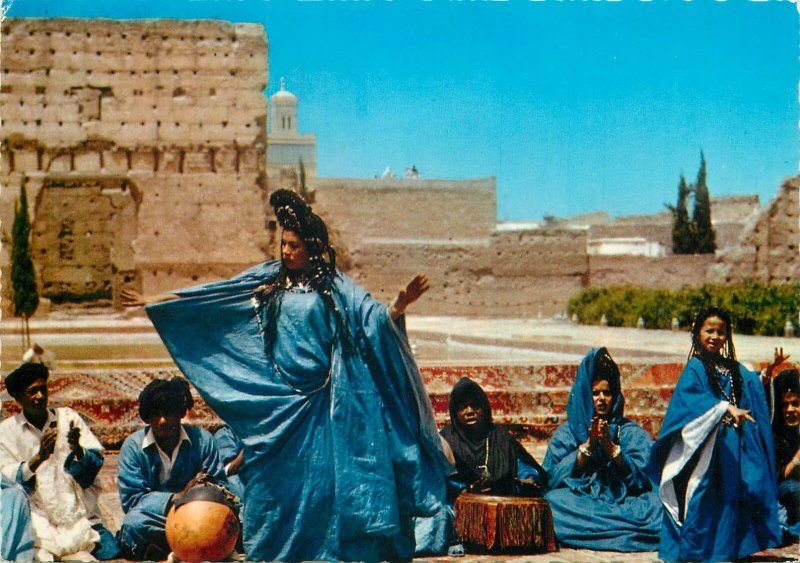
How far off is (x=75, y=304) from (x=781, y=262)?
13467mm

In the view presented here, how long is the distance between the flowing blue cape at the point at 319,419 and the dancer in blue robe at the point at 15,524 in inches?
32.2

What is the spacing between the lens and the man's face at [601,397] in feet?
15.5

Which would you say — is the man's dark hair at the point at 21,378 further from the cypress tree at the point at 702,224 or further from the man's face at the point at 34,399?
the cypress tree at the point at 702,224

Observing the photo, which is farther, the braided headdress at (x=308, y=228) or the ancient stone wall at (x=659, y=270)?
the ancient stone wall at (x=659, y=270)

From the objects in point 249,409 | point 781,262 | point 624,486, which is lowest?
point 624,486

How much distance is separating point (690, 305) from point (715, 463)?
14.9 meters

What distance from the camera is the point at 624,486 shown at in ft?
15.7

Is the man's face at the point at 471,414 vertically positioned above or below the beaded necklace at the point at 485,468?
above

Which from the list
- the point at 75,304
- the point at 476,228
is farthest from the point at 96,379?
the point at 476,228

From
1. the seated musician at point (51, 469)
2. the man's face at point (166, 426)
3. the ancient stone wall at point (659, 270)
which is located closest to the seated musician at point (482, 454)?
the man's face at point (166, 426)

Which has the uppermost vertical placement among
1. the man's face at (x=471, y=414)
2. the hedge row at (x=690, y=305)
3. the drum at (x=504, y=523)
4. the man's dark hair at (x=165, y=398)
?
the hedge row at (x=690, y=305)

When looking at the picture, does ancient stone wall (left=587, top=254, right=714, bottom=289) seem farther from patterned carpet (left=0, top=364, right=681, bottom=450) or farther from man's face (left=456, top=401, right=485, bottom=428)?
man's face (left=456, top=401, right=485, bottom=428)

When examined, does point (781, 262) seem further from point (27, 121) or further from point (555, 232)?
point (27, 121)

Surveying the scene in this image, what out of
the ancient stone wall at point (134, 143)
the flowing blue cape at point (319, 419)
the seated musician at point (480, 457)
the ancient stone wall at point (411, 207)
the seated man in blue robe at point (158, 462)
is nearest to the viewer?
the flowing blue cape at point (319, 419)
